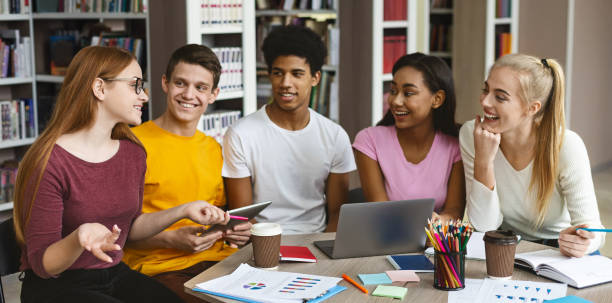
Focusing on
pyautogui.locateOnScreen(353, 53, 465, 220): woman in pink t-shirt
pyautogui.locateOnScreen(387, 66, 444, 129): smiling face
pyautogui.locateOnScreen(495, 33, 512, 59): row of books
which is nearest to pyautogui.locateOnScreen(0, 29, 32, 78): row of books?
pyautogui.locateOnScreen(353, 53, 465, 220): woman in pink t-shirt

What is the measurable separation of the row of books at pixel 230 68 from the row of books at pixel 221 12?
0.16 metres

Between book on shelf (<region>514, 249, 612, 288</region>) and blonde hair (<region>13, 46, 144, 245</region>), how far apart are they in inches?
49.7

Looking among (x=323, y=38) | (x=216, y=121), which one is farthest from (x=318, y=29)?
(x=216, y=121)

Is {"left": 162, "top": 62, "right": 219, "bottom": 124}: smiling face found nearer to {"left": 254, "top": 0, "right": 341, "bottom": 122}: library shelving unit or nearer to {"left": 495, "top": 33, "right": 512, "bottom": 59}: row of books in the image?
{"left": 254, "top": 0, "right": 341, "bottom": 122}: library shelving unit

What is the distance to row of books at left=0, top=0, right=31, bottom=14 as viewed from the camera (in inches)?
165

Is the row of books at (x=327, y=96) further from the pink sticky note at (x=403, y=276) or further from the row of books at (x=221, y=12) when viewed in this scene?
the pink sticky note at (x=403, y=276)

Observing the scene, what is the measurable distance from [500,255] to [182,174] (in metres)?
1.14

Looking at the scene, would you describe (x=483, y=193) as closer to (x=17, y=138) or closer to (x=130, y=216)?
(x=130, y=216)

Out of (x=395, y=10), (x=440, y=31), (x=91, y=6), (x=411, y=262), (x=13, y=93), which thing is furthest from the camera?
(x=440, y=31)

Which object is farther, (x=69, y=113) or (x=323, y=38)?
(x=323, y=38)

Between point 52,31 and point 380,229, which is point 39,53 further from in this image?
point 380,229

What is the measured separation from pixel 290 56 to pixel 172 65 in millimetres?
460

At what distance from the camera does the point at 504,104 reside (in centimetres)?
220

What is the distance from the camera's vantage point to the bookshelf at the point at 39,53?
14.1ft
